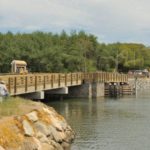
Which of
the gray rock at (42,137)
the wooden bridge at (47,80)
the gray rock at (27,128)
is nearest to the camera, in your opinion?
the gray rock at (27,128)

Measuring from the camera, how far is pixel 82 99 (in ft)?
245

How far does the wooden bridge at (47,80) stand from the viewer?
1892 inches

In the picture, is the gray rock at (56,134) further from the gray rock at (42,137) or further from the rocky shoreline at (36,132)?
the gray rock at (42,137)

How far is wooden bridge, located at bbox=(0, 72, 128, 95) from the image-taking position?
48.1 m

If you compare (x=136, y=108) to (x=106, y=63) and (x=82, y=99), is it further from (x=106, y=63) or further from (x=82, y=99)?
(x=106, y=63)

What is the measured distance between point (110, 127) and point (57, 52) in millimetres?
57310

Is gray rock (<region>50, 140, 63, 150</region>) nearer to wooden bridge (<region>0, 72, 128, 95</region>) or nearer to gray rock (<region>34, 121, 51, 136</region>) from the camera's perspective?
gray rock (<region>34, 121, 51, 136</region>)

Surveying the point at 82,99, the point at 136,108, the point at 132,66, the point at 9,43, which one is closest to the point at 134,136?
the point at 136,108

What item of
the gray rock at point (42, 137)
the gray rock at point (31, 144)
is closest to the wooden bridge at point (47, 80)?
the gray rock at point (42, 137)

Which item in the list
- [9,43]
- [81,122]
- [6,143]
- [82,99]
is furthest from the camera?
[9,43]

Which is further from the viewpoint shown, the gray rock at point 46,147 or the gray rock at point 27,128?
the gray rock at point 46,147

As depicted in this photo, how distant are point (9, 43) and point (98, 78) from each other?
1045 inches

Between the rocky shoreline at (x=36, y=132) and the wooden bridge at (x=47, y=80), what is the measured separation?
517 inches

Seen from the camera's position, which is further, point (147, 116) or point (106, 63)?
point (106, 63)
